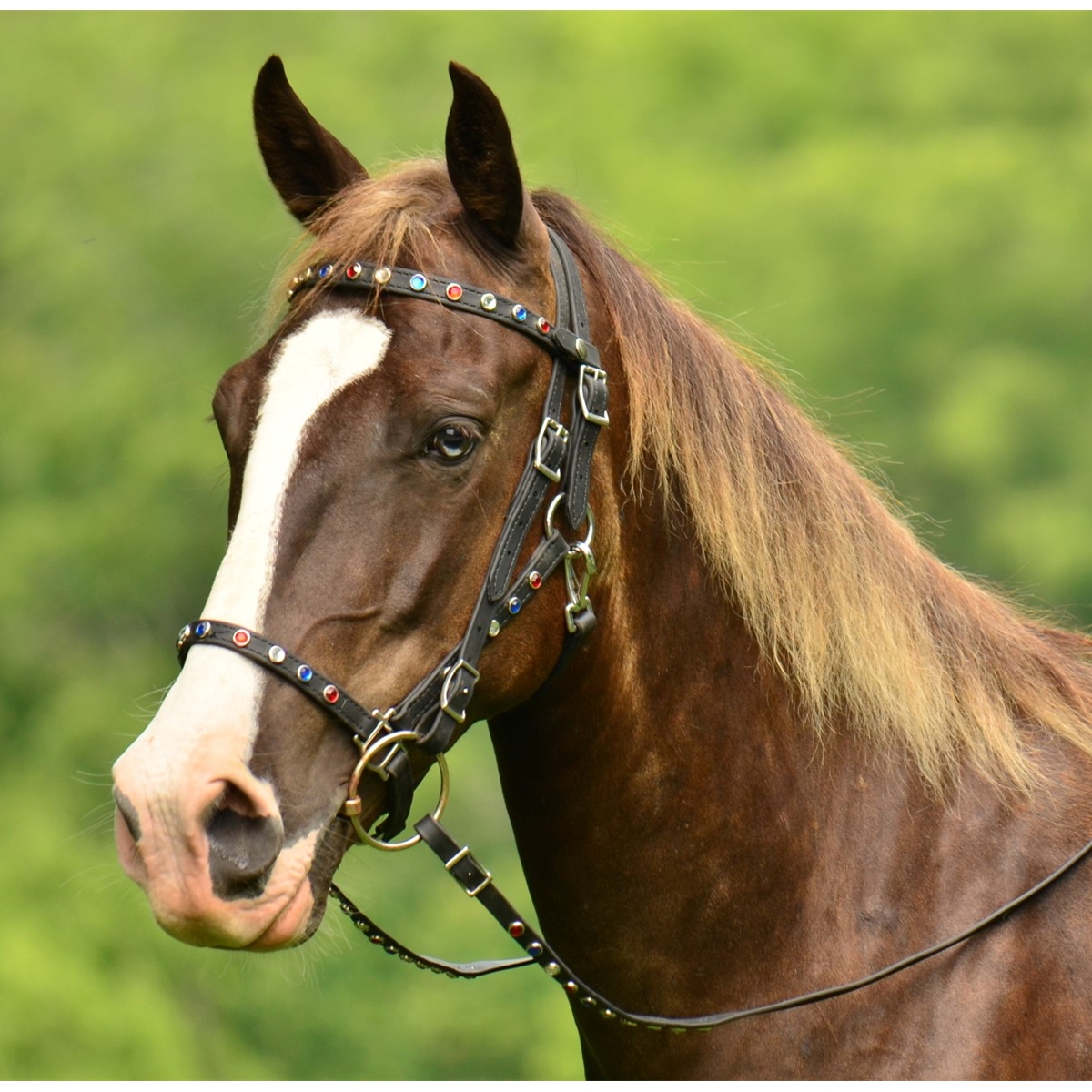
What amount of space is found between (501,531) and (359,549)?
0.32 meters

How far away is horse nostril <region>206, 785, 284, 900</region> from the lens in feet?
7.91

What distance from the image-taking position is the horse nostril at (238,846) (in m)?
2.41

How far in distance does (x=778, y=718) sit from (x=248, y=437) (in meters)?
1.34

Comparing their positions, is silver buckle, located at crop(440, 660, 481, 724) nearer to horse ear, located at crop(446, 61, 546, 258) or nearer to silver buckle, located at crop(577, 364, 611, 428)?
silver buckle, located at crop(577, 364, 611, 428)

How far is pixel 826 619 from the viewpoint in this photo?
310 cm

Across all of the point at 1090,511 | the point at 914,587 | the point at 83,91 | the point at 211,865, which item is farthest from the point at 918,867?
the point at 83,91

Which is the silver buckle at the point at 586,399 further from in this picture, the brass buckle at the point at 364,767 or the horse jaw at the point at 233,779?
the brass buckle at the point at 364,767

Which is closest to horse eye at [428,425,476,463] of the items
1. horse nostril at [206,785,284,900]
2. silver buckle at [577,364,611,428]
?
silver buckle at [577,364,611,428]

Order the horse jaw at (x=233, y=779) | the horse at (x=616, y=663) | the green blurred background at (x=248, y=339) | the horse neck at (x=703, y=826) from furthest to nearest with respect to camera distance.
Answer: the green blurred background at (x=248, y=339)
the horse neck at (x=703, y=826)
the horse at (x=616, y=663)
the horse jaw at (x=233, y=779)

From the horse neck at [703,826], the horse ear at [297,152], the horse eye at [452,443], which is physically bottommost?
the horse neck at [703,826]

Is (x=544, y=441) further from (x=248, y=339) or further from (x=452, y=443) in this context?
(x=248, y=339)

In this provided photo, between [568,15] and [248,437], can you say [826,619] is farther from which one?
[568,15]

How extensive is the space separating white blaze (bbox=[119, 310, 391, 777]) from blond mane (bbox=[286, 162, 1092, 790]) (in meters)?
0.37

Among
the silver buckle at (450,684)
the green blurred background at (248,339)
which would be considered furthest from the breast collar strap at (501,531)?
the green blurred background at (248,339)
